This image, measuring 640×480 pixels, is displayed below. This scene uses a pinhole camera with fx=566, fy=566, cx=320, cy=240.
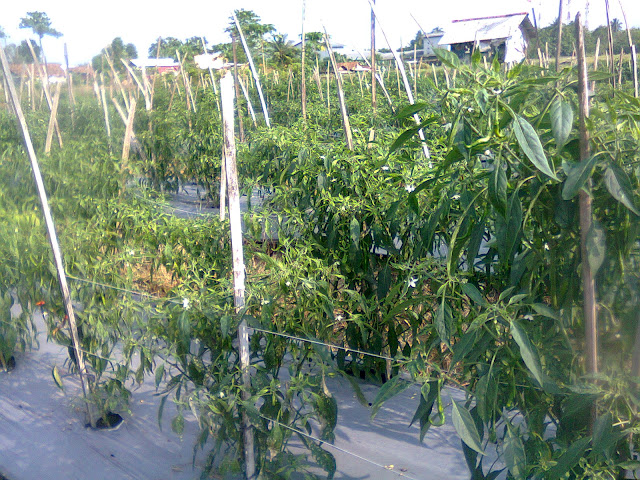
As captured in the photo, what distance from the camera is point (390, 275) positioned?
2.09 m

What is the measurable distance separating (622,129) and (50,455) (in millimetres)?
2256

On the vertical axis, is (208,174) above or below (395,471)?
above

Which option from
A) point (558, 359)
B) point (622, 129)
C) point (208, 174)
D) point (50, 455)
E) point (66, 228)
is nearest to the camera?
point (622, 129)

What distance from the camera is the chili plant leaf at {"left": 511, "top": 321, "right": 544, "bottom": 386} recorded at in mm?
1027

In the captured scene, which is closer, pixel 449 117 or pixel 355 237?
pixel 449 117

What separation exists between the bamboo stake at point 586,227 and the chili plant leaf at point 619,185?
0.05 meters

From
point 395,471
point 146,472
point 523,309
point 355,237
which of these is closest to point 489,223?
point 523,309

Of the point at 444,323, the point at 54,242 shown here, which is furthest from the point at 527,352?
the point at 54,242

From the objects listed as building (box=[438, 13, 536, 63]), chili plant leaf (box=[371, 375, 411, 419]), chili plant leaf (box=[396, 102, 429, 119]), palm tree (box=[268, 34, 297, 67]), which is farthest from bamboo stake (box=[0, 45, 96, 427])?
palm tree (box=[268, 34, 297, 67])

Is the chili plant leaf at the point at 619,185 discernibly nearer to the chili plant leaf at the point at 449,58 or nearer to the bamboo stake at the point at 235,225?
the chili plant leaf at the point at 449,58

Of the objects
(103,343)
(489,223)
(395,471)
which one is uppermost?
(489,223)

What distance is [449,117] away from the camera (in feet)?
4.10

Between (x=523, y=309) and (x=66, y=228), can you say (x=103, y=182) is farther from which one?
(x=523, y=309)

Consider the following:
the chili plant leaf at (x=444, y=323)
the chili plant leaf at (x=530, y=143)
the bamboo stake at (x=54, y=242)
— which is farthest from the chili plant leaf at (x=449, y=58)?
the bamboo stake at (x=54, y=242)
